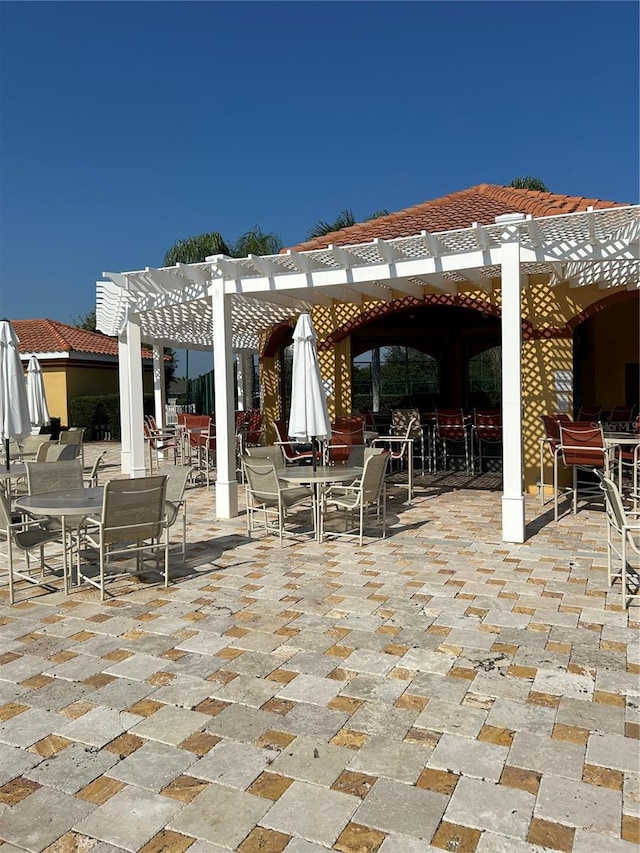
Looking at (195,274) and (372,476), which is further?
(195,274)

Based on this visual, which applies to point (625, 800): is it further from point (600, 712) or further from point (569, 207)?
point (569, 207)

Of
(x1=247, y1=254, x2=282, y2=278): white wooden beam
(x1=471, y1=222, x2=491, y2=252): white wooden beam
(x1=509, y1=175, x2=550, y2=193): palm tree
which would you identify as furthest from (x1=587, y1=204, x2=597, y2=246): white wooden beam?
(x1=509, y1=175, x2=550, y2=193): palm tree

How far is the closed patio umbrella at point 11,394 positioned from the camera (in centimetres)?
755

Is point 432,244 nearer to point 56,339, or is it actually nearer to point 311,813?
point 311,813

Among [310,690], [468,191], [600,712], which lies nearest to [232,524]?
[310,690]

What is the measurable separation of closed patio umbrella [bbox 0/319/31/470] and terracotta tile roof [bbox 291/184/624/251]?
17.2 feet

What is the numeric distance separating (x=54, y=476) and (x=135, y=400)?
4161 millimetres

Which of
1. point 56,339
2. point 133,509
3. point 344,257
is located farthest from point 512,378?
point 56,339

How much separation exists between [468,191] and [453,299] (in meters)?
3.28

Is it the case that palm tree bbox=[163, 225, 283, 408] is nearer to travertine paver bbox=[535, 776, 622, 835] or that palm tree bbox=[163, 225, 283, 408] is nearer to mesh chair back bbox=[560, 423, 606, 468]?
mesh chair back bbox=[560, 423, 606, 468]

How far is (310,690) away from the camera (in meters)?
3.42

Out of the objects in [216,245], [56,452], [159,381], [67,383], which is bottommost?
[56,452]

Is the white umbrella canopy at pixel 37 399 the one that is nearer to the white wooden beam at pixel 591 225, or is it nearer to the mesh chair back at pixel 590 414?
the white wooden beam at pixel 591 225

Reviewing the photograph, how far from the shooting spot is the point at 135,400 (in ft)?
35.2
